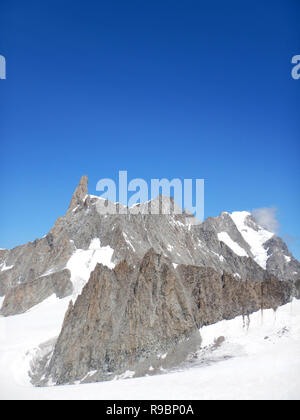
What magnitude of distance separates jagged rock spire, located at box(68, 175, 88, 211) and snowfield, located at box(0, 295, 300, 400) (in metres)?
89.4

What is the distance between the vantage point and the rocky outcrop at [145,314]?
38.9 metres

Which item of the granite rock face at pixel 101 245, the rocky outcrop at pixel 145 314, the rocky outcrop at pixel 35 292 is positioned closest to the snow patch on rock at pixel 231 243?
the granite rock face at pixel 101 245

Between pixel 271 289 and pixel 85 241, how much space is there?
74327 mm

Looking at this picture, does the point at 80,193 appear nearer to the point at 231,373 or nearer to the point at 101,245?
the point at 101,245

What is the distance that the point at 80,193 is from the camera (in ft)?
427

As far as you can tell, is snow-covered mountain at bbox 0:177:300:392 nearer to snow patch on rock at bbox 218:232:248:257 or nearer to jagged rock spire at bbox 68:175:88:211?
jagged rock spire at bbox 68:175:88:211

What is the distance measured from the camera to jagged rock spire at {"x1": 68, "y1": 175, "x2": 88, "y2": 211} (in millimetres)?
128625

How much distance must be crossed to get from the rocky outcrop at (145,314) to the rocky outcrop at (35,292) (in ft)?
128

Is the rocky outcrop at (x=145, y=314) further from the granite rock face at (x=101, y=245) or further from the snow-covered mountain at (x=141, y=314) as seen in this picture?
the granite rock face at (x=101, y=245)

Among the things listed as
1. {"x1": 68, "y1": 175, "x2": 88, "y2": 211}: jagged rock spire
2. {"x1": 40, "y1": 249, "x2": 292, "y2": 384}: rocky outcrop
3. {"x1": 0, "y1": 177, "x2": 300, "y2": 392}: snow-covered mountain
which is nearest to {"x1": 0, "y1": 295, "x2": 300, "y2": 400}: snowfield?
{"x1": 0, "y1": 177, "x2": 300, "y2": 392}: snow-covered mountain

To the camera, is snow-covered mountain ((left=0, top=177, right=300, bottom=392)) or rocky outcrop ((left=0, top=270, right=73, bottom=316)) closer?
snow-covered mountain ((left=0, top=177, right=300, bottom=392))

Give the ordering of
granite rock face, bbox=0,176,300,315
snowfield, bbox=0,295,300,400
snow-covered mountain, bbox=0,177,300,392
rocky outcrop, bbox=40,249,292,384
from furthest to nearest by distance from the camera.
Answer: granite rock face, bbox=0,176,300,315, snow-covered mountain, bbox=0,177,300,392, rocky outcrop, bbox=40,249,292,384, snowfield, bbox=0,295,300,400

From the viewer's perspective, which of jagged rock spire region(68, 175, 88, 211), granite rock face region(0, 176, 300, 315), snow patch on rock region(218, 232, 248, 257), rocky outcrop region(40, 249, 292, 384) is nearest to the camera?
rocky outcrop region(40, 249, 292, 384)

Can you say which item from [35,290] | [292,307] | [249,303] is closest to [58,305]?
[35,290]
